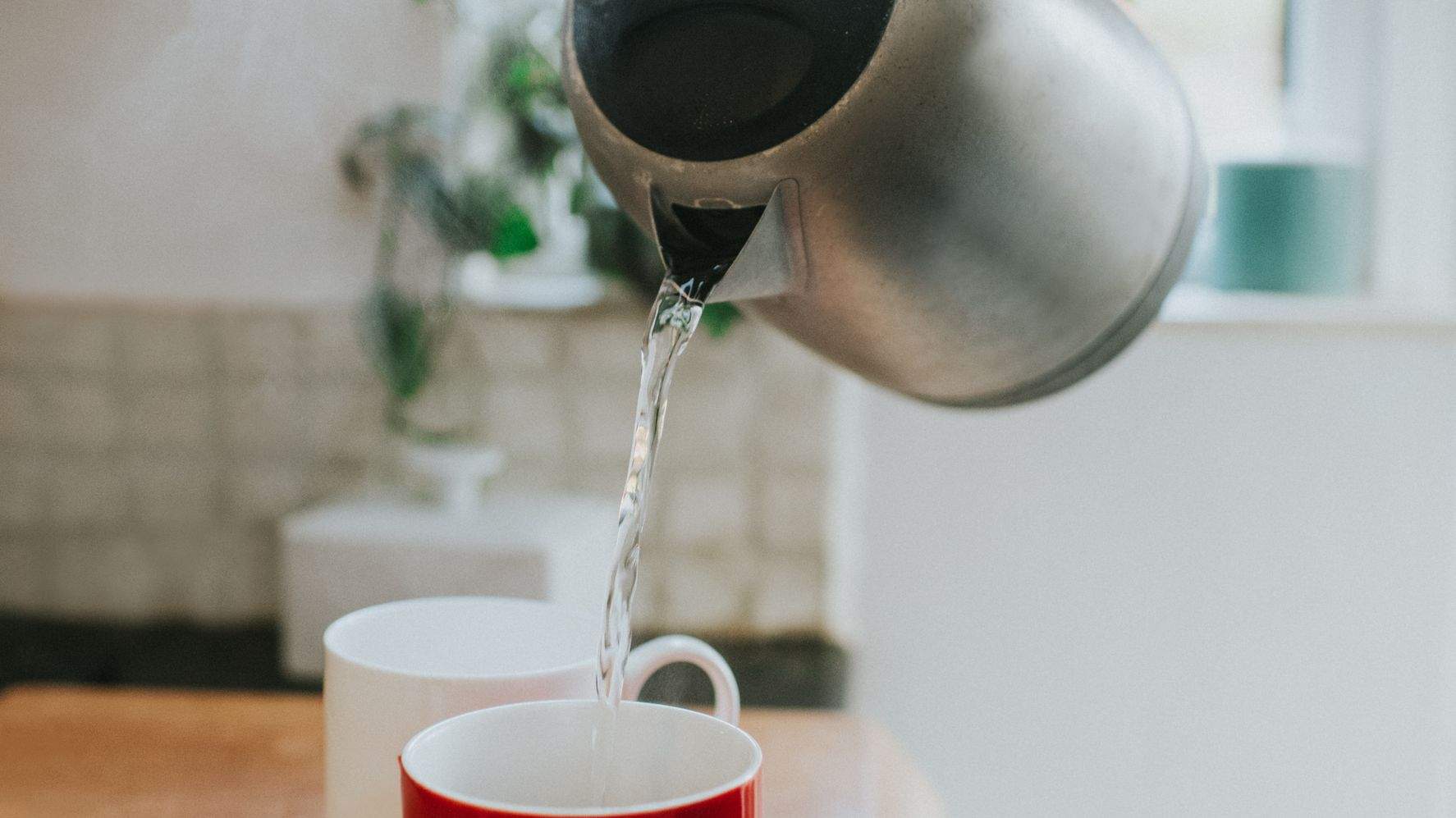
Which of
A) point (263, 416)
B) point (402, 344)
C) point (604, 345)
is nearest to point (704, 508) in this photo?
point (604, 345)

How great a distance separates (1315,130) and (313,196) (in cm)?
106

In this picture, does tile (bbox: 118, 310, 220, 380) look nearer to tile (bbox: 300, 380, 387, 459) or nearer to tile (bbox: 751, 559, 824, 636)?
tile (bbox: 300, 380, 387, 459)

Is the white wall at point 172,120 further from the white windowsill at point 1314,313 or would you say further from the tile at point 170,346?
the white windowsill at point 1314,313

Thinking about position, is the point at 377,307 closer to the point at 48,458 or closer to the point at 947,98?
the point at 48,458

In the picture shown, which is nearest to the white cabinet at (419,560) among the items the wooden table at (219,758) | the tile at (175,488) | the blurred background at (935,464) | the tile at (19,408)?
the blurred background at (935,464)

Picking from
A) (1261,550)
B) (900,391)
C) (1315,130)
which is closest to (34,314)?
(900,391)

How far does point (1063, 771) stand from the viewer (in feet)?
3.54

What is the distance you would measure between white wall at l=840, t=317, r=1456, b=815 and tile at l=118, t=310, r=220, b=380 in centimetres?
60

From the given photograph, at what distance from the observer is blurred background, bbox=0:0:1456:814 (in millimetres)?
972

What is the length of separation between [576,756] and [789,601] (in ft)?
2.76

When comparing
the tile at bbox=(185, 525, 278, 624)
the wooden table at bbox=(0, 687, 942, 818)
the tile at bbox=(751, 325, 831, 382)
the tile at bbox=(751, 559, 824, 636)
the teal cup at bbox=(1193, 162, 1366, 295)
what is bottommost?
the tile at bbox=(751, 559, 824, 636)

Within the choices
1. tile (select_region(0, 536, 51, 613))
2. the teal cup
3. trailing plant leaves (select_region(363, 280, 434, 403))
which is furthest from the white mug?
the teal cup

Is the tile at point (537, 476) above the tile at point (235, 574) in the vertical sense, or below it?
above

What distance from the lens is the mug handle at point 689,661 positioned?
0.35 m
